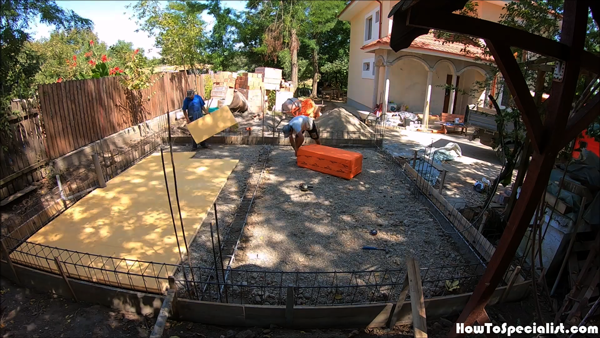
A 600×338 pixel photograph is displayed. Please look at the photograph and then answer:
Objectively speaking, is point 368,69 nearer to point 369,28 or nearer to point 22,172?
point 369,28

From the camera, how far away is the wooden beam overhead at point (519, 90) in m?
1.95

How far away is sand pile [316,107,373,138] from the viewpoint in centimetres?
1005

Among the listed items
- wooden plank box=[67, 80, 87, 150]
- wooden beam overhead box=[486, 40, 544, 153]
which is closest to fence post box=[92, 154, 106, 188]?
wooden plank box=[67, 80, 87, 150]

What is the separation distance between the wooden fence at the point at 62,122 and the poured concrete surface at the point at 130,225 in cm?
131

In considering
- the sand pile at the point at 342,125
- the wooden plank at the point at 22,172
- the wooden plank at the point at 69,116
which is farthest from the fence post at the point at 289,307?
the sand pile at the point at 342,125

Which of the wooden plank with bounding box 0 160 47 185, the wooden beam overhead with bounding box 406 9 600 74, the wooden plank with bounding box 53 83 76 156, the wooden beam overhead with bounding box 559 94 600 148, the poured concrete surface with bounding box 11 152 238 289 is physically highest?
the wooden beam overhead with bounding box 406 9 600 74

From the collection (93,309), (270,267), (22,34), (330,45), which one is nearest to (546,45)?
(270,267)

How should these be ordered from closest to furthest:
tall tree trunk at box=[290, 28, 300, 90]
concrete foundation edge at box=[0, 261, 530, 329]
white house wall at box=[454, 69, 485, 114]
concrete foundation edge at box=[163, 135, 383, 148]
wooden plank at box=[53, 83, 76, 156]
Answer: concrete foundation edge at box=[0, 261, 530, 329], wooden plank at box=[53, 83, 76, 156], concrete foundation edge at box=[163, 135, 383, 148], white house wall at box=[454, 69, 485, 114], tall tree trunk at box=[290, 28, 300, 90]

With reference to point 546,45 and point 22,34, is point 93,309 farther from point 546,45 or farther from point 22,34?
point 22,34

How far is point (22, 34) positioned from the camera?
576 centimetres

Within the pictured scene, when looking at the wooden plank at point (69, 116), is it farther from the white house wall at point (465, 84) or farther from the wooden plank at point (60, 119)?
the white house wall at point (465, 84)

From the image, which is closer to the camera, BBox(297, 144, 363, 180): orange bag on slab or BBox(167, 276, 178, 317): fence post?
BBox(167, 276, 178, 317): fence post

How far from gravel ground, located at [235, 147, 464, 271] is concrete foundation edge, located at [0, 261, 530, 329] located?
2.81ft

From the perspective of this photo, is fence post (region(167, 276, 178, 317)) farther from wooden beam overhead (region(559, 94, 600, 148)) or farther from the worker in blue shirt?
the worker in blue shirt
